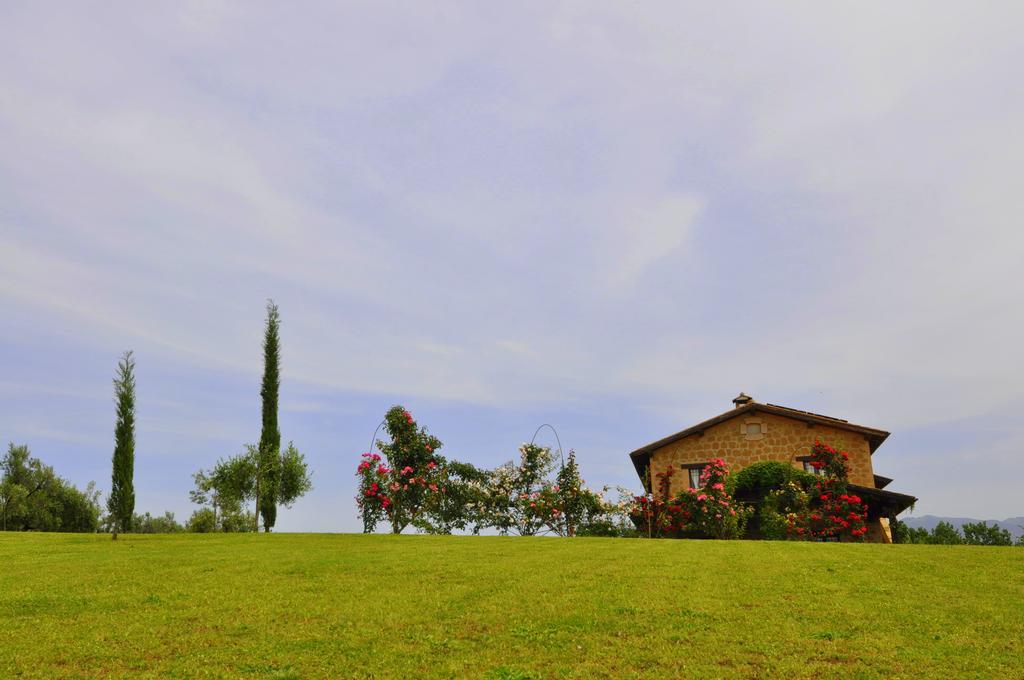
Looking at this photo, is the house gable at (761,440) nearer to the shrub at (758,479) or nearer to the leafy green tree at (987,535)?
the shrub at (758,479)

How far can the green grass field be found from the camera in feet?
31.3

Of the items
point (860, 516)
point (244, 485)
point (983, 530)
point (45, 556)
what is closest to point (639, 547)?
point (860, 516)

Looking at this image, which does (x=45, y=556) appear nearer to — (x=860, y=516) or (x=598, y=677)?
(x=598, y=677)

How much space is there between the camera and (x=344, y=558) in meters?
18.3

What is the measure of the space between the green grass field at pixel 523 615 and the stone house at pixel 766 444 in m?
18.5

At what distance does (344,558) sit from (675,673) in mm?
11276

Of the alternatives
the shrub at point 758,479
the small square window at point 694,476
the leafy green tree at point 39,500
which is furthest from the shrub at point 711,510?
the leafy green tree at point 39,500

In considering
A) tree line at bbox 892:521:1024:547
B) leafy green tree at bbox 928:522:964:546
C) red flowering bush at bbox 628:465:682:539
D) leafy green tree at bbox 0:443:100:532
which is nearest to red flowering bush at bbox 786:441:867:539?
red flowering bush at bbox 628:465:682:539

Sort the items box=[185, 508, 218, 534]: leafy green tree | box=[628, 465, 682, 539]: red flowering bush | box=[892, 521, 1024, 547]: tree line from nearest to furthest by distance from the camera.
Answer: box=[628, 465, 682, 539]: red flowering bush
box=[892, 521, 1024, 547]: tree line
box=[185, 508, 218, 534]: leafy green tree

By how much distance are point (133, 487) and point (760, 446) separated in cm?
3130

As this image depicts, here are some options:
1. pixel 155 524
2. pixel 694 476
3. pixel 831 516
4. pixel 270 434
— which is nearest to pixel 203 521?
pixel 155 524

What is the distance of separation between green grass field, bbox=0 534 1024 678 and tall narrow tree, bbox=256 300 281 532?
1700 centimetres

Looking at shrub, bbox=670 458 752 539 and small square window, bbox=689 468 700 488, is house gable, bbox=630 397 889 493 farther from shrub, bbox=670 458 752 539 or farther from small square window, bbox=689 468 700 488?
shrub, bbox=670 458 752 539

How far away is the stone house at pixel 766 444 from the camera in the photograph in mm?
36000
